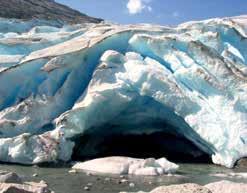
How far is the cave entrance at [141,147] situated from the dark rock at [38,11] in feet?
84.9

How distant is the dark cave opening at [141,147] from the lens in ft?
77.5

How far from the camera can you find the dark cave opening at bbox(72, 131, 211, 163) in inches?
930

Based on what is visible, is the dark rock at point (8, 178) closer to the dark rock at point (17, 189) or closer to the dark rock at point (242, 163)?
the dark rock at point (17, 189)

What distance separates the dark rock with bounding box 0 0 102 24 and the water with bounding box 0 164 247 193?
31614mm

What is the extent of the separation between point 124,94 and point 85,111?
1.70 m

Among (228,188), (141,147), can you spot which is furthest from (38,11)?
(228,188)

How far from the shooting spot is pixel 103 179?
17.1 meters

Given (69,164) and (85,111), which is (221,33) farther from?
(69,164)

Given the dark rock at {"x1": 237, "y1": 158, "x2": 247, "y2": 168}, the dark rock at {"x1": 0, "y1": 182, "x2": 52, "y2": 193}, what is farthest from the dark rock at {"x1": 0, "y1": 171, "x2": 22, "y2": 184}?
the dark rock at {"x1": 237, "y1": 158, "x2": 247, "y2": 168}

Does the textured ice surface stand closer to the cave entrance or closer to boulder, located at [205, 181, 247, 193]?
the cave entrance

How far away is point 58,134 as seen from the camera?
2069cm

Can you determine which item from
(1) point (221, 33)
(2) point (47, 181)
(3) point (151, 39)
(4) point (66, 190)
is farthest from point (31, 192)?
(1) point (221, 33)

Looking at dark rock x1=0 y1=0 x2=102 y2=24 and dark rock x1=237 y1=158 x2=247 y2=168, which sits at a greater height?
dark rock x1=0 y1=0 x2=102 y2=24

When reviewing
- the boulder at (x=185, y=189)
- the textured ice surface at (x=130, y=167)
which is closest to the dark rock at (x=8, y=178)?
the boulder at (x=185, y=189)
